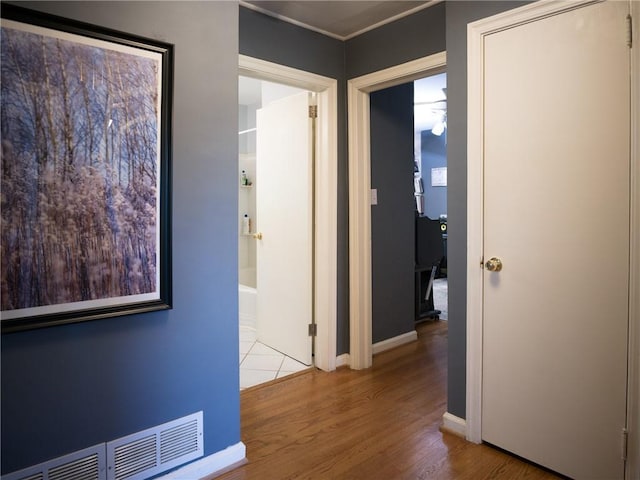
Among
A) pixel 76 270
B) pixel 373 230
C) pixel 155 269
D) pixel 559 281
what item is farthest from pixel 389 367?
pixel 76 270

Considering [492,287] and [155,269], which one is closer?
[155,269]

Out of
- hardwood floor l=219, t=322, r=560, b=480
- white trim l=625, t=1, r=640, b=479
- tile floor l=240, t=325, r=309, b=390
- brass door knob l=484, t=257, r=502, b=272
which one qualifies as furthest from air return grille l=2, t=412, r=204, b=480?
white trim l=625, t=1, r=640, b=479

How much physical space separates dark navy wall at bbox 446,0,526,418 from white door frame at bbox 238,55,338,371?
0.98 meters

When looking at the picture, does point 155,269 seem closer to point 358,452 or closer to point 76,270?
point 76,270

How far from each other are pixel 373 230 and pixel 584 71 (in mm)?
1862

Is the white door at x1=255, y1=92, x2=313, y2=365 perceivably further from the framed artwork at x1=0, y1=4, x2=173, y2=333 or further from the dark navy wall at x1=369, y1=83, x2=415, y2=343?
the framed artwork at x1=0, y1=4, x2=173, y2=333

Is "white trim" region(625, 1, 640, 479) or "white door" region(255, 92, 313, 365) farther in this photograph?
"white door" region(255, 92, 313, 365)

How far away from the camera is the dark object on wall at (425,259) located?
416cm

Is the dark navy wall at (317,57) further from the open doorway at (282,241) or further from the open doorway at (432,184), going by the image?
the open doorway at (432,184)

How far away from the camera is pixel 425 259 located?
4199mm

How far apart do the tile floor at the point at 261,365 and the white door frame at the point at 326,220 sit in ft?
0.87

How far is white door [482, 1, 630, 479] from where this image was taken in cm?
168

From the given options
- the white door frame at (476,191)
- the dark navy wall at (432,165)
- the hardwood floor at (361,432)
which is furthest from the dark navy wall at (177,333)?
the dark navy wall at (432,165)

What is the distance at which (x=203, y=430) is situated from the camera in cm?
184
